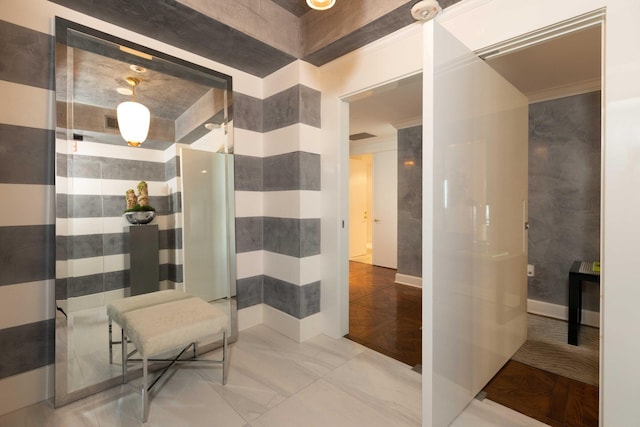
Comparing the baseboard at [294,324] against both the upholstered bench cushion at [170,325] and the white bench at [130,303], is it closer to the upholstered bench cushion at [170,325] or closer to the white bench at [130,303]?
the upholstered bench cushion at [170,325]

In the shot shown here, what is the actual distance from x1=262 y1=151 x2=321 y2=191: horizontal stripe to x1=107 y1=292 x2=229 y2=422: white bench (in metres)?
1.16

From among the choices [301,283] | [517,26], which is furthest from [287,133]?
[517,26]

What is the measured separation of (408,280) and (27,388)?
3.99 metres

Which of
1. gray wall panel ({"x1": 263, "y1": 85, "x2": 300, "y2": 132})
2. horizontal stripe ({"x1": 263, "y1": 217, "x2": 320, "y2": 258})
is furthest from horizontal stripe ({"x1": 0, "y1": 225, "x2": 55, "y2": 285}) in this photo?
gray wall panel ({"x1": 263, "y1": 85, "x2": 300, "y2": 132})

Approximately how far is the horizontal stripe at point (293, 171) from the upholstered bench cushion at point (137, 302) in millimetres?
1198

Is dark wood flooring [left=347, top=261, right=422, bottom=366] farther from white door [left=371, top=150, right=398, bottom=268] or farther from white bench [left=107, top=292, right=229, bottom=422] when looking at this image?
white bench [left=107, top=292, right=229, bottom=422]

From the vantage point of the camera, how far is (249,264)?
2699mm

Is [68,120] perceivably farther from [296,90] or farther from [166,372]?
[166,372]

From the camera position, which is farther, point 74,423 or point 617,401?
point 74,423

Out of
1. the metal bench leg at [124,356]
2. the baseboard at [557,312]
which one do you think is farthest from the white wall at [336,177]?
the baseboard at [557,312]

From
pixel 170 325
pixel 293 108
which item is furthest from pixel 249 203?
pixel 170 325

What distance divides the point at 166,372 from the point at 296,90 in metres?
2.37

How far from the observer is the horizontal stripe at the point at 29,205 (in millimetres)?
1622

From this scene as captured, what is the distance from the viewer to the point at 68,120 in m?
1.74
